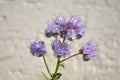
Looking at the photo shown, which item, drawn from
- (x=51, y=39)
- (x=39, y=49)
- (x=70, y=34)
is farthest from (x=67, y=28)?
(x=51, y=39)

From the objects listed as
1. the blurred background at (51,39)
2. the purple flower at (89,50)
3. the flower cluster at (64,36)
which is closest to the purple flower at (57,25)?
the flower cluster at (64,36)

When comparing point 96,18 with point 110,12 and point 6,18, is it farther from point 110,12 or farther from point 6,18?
point 6,18

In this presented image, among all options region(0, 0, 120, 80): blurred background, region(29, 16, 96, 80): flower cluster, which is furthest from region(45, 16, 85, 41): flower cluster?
region(0, 0, 120, 80): blurred background

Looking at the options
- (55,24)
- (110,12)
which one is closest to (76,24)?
(55,24)

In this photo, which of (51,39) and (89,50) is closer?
(89,50)

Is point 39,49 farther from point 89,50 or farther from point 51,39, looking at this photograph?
point 51,39

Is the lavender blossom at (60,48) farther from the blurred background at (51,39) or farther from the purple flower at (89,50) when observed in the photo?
the blurred background at (51,39)
